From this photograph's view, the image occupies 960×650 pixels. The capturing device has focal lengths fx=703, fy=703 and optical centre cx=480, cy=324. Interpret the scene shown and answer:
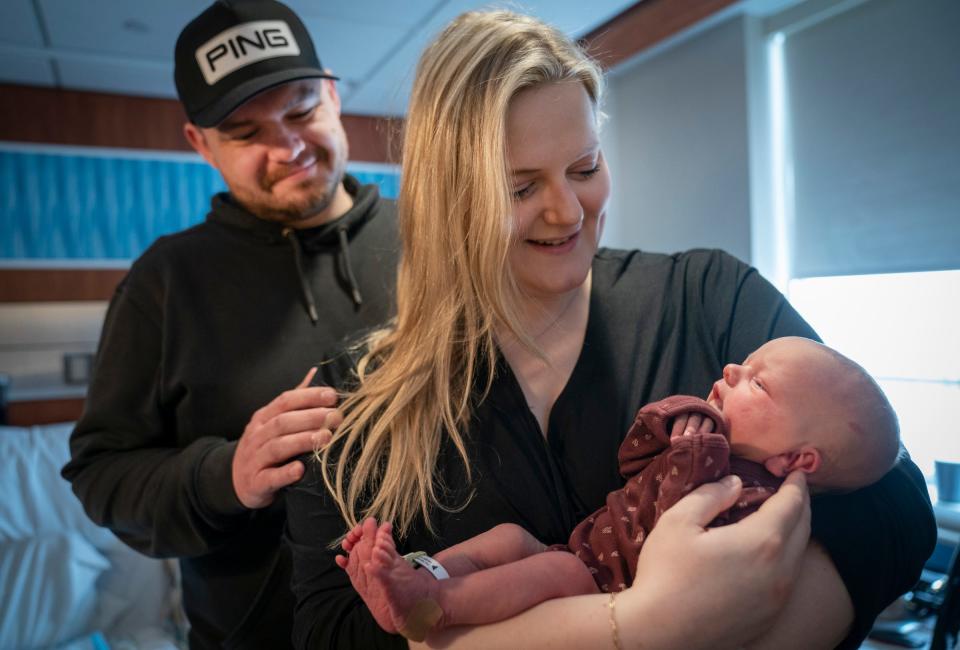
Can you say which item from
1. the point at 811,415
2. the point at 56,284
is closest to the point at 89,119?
the point at 56,284

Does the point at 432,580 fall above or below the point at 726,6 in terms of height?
below

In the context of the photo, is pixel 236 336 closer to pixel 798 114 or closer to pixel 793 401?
pixel 793 401

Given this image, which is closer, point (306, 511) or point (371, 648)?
point (371, 648)

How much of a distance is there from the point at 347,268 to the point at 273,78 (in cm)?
42

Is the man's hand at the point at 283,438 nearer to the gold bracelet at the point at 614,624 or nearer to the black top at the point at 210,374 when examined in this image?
the black top at the point at 210,374

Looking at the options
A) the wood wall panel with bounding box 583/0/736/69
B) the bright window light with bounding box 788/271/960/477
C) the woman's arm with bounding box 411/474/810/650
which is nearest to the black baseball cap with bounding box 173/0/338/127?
the woman's arm with bounding box 411/474/810/650

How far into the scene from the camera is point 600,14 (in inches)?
117

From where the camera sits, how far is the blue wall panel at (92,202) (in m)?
3.49

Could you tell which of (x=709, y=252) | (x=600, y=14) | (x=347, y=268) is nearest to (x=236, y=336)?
(x=347, y=268)

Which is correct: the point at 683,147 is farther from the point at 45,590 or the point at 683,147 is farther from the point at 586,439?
the point at 45,590

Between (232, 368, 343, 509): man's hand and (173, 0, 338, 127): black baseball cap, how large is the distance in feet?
2.26

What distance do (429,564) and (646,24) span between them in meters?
2.85

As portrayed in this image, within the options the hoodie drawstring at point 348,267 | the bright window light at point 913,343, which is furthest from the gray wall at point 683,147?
the hoodie drawstring at point 348,267

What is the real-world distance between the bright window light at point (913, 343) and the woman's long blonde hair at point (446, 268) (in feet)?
6.37
